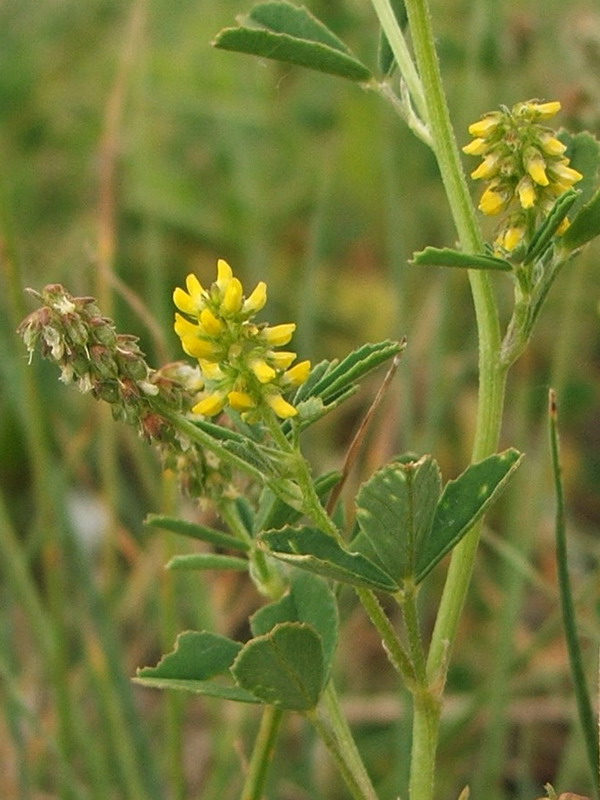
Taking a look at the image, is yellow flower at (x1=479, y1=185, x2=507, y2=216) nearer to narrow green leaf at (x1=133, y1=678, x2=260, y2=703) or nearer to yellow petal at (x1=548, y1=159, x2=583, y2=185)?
yellow petal at (x1=548, y1=159, x2=583, y2=185)

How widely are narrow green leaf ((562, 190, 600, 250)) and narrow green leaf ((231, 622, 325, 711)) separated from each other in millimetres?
248

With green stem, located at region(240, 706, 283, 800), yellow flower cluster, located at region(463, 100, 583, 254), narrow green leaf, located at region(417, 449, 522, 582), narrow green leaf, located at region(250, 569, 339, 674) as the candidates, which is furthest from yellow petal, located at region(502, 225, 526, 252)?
green stem, located at region(240, 706, 283, 800)

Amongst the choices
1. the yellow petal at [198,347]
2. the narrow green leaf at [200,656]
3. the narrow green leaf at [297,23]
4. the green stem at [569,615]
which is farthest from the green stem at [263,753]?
the narrow green leaf at [297,23]

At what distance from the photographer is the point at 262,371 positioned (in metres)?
0.60

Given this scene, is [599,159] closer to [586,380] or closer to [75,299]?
[75,299]

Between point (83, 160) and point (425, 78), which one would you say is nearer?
point (425, 78)

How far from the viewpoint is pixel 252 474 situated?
65 centimetres

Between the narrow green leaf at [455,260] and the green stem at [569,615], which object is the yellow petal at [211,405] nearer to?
the narrow green leaf at [455,260]

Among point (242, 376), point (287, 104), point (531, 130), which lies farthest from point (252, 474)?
point (287, 104)

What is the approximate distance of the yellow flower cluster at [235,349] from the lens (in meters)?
0.60

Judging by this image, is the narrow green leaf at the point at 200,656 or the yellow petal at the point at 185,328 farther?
the narrow green leaf at the point at 200,656

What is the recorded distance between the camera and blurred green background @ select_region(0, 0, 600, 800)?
130 centimetres

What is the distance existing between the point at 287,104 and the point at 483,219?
572 millimetres

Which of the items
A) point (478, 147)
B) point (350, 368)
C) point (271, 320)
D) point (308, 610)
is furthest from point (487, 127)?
point (271, 320)
